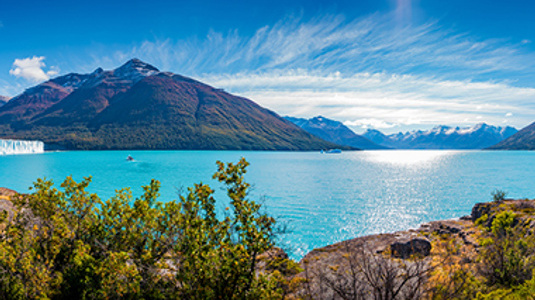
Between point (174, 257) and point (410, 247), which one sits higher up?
point (174, 257)

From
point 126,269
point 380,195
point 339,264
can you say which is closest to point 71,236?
point 126,269

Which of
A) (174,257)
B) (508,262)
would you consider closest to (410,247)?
(508,262)

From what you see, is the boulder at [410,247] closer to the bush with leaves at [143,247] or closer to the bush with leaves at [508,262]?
the bush with leaves at [508,262]

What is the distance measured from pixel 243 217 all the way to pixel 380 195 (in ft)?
232

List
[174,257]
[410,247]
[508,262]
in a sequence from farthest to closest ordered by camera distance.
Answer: [410,247] < [508,262] < [174,257]

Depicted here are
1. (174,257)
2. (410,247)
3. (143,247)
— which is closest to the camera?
(174,257)

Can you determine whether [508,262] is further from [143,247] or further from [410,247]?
[143,247]

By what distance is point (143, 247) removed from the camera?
11.7 metres

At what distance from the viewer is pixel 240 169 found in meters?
9.52

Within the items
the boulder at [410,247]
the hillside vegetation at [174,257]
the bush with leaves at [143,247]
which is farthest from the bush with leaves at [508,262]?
the bush with leaves at [143,247]

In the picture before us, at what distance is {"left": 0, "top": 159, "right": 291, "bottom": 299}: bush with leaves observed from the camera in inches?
363

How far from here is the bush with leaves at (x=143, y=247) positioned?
9.22 m

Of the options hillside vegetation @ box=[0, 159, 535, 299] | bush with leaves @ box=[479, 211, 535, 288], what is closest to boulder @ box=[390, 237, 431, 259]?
hillside vegetation @ box=[0, 159, 535, 299]

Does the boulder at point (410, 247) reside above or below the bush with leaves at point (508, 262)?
below
